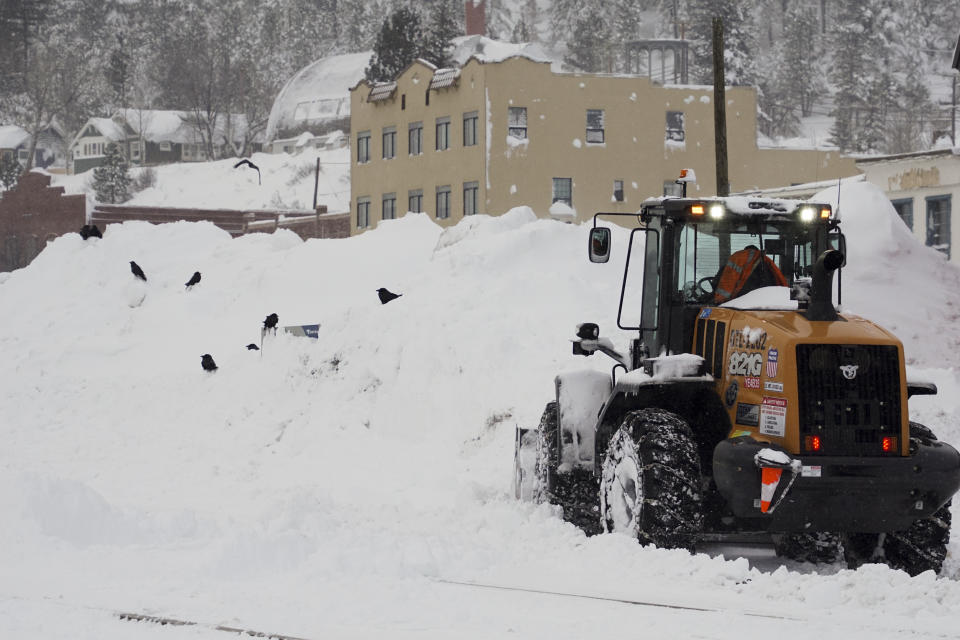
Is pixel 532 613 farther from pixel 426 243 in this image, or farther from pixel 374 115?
pixel 374 115

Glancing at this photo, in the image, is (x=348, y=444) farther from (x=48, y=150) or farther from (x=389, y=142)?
(x=48, y=150)

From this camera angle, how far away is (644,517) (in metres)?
9.37

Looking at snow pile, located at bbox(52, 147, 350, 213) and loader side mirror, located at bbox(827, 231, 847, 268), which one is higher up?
snow pile, located at bbox(52, 147, 350, 213)

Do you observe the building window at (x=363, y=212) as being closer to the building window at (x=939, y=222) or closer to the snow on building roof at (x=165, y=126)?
the building window at (x=939, y=222)

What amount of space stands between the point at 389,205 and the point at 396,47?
26.3m

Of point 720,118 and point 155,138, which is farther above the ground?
point 155,138

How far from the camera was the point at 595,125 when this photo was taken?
2229 inches

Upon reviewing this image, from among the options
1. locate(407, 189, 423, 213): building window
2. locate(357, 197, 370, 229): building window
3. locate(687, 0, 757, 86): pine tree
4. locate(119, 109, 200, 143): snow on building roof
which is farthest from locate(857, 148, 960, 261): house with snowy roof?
locate(119, 109, 200, 143): snow on building roof

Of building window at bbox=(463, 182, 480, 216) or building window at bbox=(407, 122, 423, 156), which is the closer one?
building window at bbox=(463, 182, 480, 216)

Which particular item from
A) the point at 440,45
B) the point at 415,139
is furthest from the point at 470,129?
the point at 440,45

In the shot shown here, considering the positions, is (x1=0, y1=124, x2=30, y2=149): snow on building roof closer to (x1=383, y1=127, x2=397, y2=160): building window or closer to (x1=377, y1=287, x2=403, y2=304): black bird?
(x1=383, y1=127, x2=397, y2=160): building window

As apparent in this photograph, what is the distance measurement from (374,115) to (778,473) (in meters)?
54.6

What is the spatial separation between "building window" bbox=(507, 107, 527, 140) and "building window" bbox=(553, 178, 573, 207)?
248 cm

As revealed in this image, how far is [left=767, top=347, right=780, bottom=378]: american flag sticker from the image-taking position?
9125 mm
